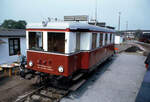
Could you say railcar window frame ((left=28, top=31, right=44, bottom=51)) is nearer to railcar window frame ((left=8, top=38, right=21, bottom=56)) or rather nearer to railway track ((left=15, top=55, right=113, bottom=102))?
railway track ((left=15, top=55, right=113, bottom=102))

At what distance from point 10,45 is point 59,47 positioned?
220 inches

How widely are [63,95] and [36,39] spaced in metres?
2.73

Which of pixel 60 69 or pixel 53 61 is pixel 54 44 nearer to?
pixel 53 61

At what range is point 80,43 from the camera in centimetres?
583

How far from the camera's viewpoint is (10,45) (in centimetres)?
884

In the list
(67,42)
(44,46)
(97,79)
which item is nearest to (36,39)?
(44,46)

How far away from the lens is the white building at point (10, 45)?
826cm

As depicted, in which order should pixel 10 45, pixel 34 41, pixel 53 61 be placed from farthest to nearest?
pixel 10 45, pixel 34 41, pixel 53 61

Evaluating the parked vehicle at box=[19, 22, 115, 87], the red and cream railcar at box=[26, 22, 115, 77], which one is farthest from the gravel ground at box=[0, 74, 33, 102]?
the red and cream railcar at box=[26, 22, 115, 77]

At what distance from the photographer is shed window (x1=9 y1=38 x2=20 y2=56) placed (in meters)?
8.88

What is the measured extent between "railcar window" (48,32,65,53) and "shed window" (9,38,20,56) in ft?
17.3

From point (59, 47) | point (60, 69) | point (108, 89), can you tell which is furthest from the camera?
point (108, 89)

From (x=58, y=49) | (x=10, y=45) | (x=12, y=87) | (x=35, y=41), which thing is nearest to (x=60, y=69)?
(x=58, y=49)

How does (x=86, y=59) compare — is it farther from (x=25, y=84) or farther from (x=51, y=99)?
(x=25, y=84)
